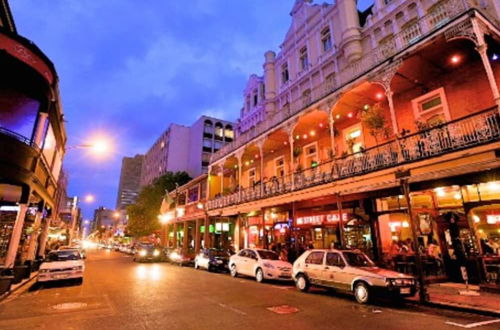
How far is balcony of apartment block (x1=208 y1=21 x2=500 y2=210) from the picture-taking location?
10117 millimetres

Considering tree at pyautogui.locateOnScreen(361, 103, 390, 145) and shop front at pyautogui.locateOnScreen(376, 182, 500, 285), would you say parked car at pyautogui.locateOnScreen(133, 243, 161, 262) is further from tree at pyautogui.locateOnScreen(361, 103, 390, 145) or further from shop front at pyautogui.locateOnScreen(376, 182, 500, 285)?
tree at pyautogui.locateOnScreen(361, 103, 390, 145)

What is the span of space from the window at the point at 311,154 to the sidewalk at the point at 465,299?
9636 mm

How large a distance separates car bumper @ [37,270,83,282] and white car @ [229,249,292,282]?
8019 mm

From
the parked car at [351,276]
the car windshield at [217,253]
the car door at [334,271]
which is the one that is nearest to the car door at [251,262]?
the parked car at [351,276]

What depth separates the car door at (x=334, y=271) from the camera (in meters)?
9.87

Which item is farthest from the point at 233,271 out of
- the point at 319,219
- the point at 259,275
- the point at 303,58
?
the point at 303,58

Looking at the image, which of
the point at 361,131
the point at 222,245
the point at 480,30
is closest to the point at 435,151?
the point at 480,30

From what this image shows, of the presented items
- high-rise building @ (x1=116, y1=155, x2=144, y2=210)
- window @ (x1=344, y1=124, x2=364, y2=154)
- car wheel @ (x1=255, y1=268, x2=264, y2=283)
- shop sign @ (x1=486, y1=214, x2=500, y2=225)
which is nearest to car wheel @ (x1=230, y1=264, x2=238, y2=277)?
car wheel @ (x1=255, y1=268, x2=264, y2=283)

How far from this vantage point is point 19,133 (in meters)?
12.2

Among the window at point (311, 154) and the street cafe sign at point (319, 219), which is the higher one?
the window at point (311, 154)

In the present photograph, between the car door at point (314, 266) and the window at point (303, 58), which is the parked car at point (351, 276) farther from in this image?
the window at point (303, 58)

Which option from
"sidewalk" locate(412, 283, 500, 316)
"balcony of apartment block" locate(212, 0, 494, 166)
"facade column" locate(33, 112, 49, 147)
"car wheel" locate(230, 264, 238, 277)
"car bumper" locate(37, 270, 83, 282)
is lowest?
"sidewalk" locate(412, 283, 500, 316)

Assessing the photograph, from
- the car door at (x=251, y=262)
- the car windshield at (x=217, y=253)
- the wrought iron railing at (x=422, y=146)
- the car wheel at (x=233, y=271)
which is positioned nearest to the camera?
the wrought iron railing at (x=422, y=146)

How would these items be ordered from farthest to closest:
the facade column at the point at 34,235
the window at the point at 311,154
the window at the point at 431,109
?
the window at the point at 311,154, the facade column at the point at 34,235, the window at the point at 431,109
